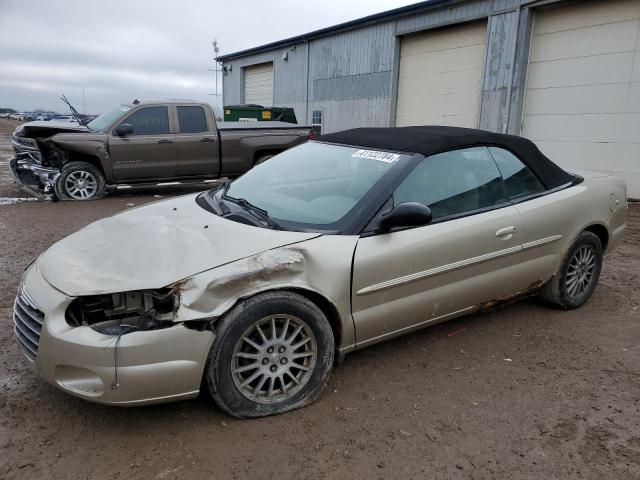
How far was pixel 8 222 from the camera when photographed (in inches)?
296

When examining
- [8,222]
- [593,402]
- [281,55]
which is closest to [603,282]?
[593,402]

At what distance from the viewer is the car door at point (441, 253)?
3094 mm

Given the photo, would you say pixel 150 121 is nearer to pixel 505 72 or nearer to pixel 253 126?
pixel 253 126

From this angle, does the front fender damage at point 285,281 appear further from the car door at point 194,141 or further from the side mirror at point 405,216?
the car door at point 194,141

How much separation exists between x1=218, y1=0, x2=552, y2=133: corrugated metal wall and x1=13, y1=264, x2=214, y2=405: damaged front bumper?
11.5m

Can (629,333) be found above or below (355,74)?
below

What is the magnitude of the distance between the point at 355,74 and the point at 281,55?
5.55 m

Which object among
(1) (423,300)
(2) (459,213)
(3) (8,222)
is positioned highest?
(2) (459,213)

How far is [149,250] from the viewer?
2879 millimetres

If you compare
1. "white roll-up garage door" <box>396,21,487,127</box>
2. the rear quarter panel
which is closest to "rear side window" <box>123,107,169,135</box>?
the rear quarter panel

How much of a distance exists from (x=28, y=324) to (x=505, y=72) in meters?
12.0

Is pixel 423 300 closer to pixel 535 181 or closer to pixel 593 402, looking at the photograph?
pixel 593 402

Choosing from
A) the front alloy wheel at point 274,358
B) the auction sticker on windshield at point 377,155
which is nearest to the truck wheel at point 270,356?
the front alloy wheel at point 274,358

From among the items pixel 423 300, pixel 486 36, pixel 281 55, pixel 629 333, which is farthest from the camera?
pixel 281 55
